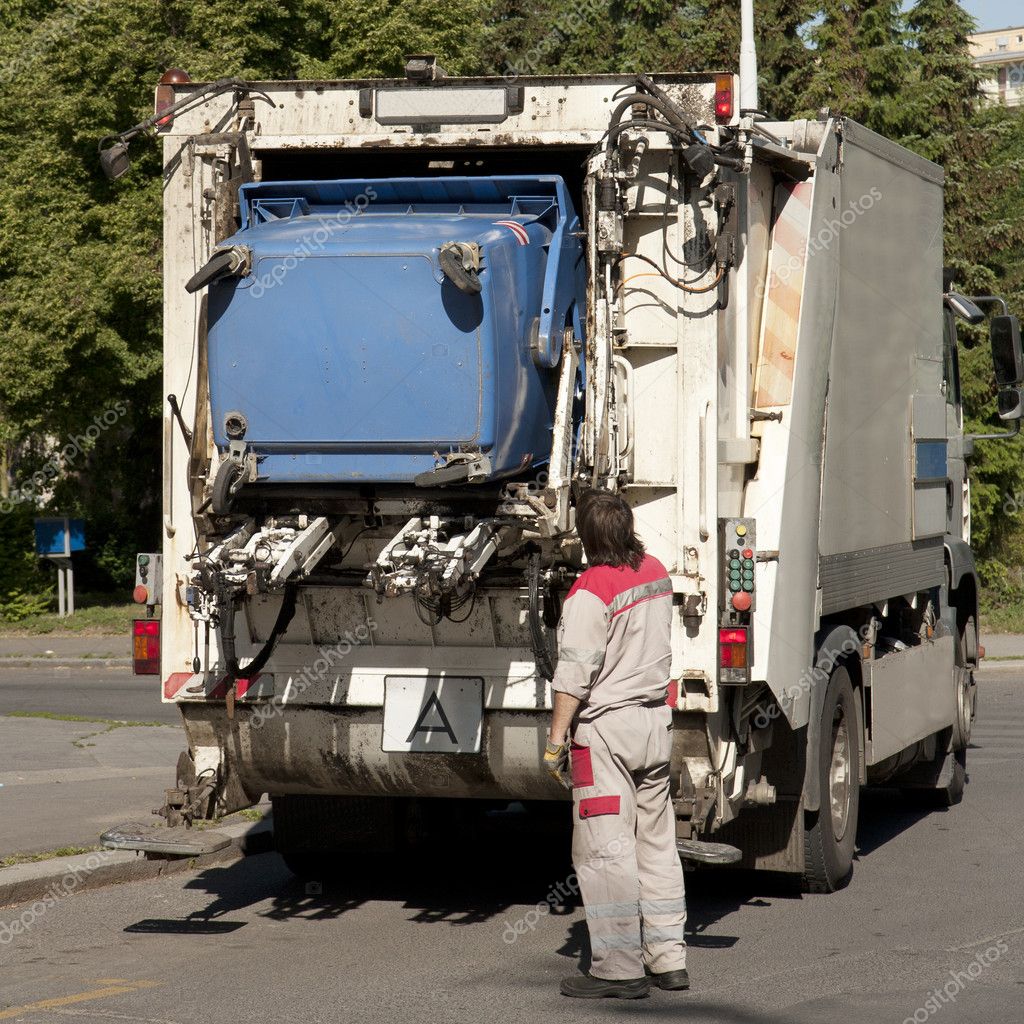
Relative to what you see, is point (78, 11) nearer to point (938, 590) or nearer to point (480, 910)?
point (938, 590)

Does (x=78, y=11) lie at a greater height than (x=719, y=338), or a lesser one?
greater

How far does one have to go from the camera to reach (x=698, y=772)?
646 centimetres

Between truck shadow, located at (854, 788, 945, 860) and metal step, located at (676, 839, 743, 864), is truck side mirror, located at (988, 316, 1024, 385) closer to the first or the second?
truck shadow, located at (854, 788, 945, 860)

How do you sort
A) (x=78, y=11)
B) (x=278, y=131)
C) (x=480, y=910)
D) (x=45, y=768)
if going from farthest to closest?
(x=78, y=11) < (x=45, y=768) < (x=480, y=910) < (x=278, y=131)

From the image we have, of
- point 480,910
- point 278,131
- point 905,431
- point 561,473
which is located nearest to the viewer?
point 561,473

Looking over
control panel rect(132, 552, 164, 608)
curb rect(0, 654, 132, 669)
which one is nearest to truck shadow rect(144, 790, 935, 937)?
control panel rect(132, 552, 164, 608)

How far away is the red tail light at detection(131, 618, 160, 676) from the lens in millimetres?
6941

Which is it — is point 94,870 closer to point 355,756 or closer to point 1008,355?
point 355,756

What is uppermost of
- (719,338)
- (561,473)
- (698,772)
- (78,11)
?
(78,11)

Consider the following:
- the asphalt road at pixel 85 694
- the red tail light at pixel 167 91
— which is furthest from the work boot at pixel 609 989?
the asphalt road at pixel 85 694

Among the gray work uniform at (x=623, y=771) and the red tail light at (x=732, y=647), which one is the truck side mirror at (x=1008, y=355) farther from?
the gray work uniform at (x=623, y=771)

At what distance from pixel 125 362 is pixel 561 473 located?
61.4 ft

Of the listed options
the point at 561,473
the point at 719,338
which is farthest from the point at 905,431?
the point at 561,473

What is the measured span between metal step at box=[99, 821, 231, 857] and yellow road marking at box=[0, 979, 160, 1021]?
534 mm
